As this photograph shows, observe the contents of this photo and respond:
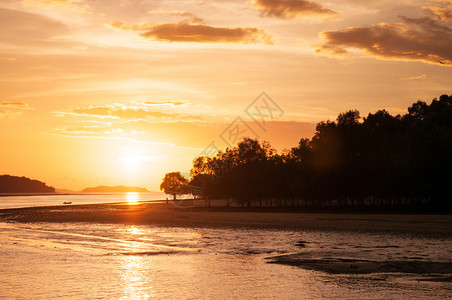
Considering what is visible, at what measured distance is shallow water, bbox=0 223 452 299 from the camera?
2198 cm

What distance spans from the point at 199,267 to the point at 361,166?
274 feet

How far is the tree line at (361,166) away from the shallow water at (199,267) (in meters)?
47.7

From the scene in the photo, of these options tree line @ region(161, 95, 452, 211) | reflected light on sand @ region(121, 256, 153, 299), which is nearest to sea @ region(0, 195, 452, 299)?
reflected light on sand @ region(121, 256, 153, 299)

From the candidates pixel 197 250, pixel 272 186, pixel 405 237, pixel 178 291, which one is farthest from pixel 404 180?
pixel 178 291

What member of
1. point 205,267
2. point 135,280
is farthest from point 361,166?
point 135,280

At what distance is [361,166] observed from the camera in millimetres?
106750

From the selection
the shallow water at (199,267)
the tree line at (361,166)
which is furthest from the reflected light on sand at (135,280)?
the tree line at (361,166)

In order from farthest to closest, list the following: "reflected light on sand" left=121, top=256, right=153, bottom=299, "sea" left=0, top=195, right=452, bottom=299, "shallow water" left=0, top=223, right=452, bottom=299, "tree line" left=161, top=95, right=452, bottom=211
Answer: "tree line" left=161, top=95, right=452, bottom=211 < "shallow water" left=0, top=223, right=452, bottom=299 < "sea" left=0, top=195, right=452, bottom=299 < "reflected light on sand" left=121, top=256, right=153, bottom=299

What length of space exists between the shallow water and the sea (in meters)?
0.05

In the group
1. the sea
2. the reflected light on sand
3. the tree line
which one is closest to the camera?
the reflected light on sand

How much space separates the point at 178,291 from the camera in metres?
22.5

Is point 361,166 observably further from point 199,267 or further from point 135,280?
point 135,280

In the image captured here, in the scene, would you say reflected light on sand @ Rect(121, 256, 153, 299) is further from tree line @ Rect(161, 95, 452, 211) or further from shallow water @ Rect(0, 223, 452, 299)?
tree line @ Rect(161, 95, 452, 211)

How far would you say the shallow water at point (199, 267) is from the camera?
21984 mm
